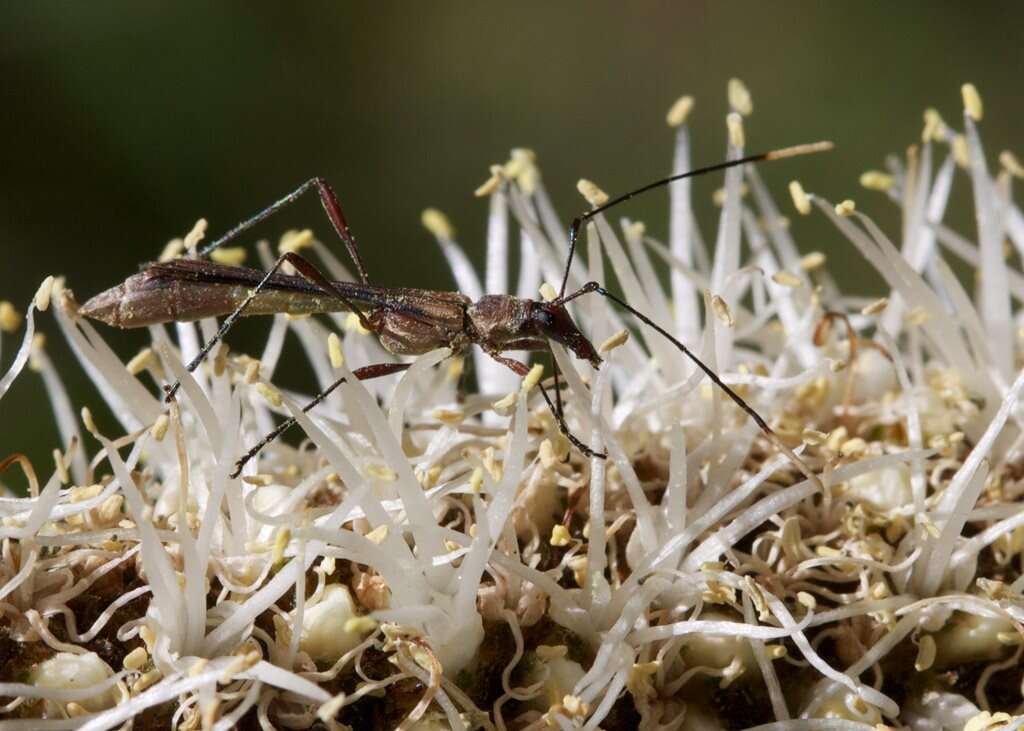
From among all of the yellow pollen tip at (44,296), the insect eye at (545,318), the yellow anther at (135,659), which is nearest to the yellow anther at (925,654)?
the insect eye at (545,318)

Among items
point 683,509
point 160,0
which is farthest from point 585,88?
point 683,509

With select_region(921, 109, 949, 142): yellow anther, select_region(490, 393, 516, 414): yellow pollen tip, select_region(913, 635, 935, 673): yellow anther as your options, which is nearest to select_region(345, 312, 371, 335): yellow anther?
select_region(490, 393, 516, 414): yellow pollen tip

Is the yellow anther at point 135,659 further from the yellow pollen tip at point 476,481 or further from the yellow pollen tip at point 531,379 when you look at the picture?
the yellow pollen tip at point 531,379

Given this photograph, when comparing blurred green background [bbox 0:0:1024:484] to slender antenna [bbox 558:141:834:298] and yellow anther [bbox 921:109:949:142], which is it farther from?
yellow anther [bbox 921:109:949:142]

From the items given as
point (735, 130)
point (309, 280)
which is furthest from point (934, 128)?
point (309, 280)

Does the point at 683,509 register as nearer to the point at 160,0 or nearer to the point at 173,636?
the point at 173,636
